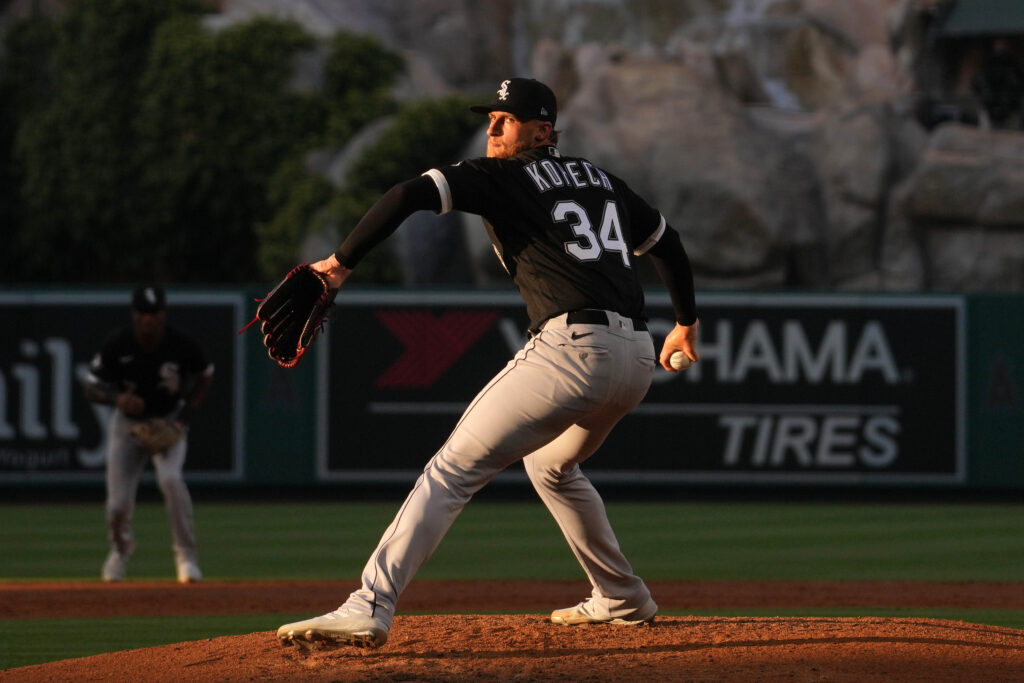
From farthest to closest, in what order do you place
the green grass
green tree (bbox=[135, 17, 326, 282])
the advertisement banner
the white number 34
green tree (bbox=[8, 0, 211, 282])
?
green tree (bbox=[8, 0, 211, 282]), green tree (bbox=[135, 17, 326, 282]), the advertisement banner, the green grass, the white number 34

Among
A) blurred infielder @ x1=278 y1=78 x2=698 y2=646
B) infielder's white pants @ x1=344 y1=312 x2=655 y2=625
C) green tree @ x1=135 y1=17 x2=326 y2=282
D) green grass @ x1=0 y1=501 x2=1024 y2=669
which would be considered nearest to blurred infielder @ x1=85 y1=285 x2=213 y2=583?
green grass @ x1=0 y1=501 x2=1024 y2=669

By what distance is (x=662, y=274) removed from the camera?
5738 mm

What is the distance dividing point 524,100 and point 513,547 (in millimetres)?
6672

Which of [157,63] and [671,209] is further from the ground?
[157,63]

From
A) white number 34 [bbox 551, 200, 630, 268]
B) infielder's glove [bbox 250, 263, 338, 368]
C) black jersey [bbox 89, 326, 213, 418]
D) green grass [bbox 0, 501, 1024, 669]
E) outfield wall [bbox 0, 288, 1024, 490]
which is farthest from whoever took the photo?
outfield wall [bbox 0, 288, 1024, 490]

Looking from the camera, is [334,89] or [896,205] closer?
[896,205]

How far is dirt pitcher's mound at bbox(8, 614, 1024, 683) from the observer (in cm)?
483

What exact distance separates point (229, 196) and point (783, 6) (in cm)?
1536

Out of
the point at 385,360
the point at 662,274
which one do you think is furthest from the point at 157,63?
the point at 662,274

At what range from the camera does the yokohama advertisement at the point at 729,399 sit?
14.6 m

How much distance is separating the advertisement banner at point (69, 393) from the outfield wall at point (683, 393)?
2cm

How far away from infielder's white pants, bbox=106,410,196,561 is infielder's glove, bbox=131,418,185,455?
45 millimetres

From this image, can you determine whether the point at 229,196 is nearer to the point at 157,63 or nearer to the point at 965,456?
the point at 157,63

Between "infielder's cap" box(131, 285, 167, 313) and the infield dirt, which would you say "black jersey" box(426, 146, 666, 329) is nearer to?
the infield dirt
